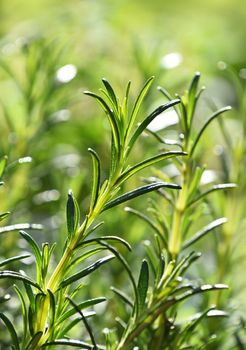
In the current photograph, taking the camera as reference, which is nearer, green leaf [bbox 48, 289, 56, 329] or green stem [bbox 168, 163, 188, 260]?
green leaf [bbox 48, 289, 56, 329]

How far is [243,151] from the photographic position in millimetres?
599

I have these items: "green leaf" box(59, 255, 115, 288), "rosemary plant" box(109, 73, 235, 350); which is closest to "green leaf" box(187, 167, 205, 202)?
"rosemary plant" box(109, 73, 235, 350)

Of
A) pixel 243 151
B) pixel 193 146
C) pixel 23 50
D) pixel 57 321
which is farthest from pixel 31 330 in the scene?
pixel 23 50

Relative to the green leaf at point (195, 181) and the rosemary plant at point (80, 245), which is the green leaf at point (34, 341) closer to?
the rosemary plant at point (80, 245)

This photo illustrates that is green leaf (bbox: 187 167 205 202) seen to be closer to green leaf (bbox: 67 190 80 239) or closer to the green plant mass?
the green plant mass

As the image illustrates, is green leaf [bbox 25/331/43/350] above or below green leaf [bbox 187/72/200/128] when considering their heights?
below

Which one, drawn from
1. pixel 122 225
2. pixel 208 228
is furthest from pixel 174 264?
pixel 122 225

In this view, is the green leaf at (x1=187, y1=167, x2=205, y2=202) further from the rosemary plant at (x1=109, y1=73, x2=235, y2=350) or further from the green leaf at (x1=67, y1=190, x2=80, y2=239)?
the green leaf at (x1=67, y1=190, x2=80, y2=239)

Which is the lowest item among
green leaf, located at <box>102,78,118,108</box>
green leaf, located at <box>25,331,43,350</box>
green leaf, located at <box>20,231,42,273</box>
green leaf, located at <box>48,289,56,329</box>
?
green leaf, located at <box>25,331,43,350</box>

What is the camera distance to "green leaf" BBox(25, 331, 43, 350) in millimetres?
384

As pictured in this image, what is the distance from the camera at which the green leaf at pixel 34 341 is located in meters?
0.38

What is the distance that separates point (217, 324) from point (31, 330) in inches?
7.9

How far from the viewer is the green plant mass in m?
0.39

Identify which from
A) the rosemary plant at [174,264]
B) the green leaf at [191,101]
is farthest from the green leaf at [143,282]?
the green leaf at [191,101]
